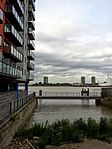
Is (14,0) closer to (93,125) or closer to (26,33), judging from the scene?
(26,33)

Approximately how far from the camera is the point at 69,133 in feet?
47.8

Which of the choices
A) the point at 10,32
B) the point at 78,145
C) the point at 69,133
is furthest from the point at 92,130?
the point at 10,32

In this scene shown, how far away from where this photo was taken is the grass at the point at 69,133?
14008 mm

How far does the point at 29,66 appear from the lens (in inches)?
2083

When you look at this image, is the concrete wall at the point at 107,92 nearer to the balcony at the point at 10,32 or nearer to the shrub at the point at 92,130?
the balcony at the point at 10,32

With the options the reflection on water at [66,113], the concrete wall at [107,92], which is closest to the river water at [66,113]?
the reflection on water at [66,113]

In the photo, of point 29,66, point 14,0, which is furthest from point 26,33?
point 14,0

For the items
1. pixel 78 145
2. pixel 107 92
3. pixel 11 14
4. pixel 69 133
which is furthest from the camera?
pixel 107 92

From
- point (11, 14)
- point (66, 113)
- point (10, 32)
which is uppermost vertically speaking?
point (11, 14)

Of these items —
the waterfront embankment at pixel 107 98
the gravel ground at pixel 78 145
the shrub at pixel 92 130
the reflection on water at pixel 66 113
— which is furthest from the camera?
the waterfront embankment at pixel 107 98

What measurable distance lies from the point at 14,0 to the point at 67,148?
26790mm

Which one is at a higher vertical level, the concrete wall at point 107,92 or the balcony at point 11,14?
the balcony at point 11,14

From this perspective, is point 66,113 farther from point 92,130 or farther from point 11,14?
point 92,130

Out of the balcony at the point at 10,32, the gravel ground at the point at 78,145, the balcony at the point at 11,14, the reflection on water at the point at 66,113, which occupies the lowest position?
the reflection on water at the point at 66,113
